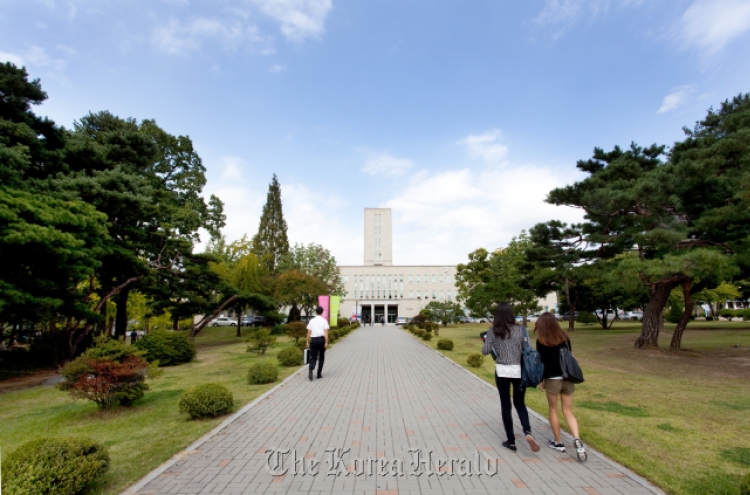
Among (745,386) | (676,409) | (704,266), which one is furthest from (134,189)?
(745,386)

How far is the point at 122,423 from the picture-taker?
21.8 ft

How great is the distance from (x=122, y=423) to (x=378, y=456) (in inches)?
184

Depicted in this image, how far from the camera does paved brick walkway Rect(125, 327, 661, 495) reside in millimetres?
3895

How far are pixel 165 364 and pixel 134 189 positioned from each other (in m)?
6.59

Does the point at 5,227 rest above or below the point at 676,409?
above

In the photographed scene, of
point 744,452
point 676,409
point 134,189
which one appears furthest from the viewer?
point 134,189

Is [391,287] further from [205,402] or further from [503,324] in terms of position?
[503,324]

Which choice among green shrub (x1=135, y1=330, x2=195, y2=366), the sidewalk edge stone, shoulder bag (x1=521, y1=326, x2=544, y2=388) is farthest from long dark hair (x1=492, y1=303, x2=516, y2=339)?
green shrub (x1=135, y1=330, x2=195, y2=366)

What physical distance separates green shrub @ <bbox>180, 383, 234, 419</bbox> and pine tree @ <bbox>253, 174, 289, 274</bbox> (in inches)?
1659

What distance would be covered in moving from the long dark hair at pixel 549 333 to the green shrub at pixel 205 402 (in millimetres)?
5125

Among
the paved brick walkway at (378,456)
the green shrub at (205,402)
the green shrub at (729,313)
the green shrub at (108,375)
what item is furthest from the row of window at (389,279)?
the green shrub at (205,402)

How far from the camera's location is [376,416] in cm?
662

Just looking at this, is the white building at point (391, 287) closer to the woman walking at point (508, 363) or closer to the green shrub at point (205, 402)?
the green shrub at point (205, 402)

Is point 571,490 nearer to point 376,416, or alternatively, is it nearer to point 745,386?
point 376,416
